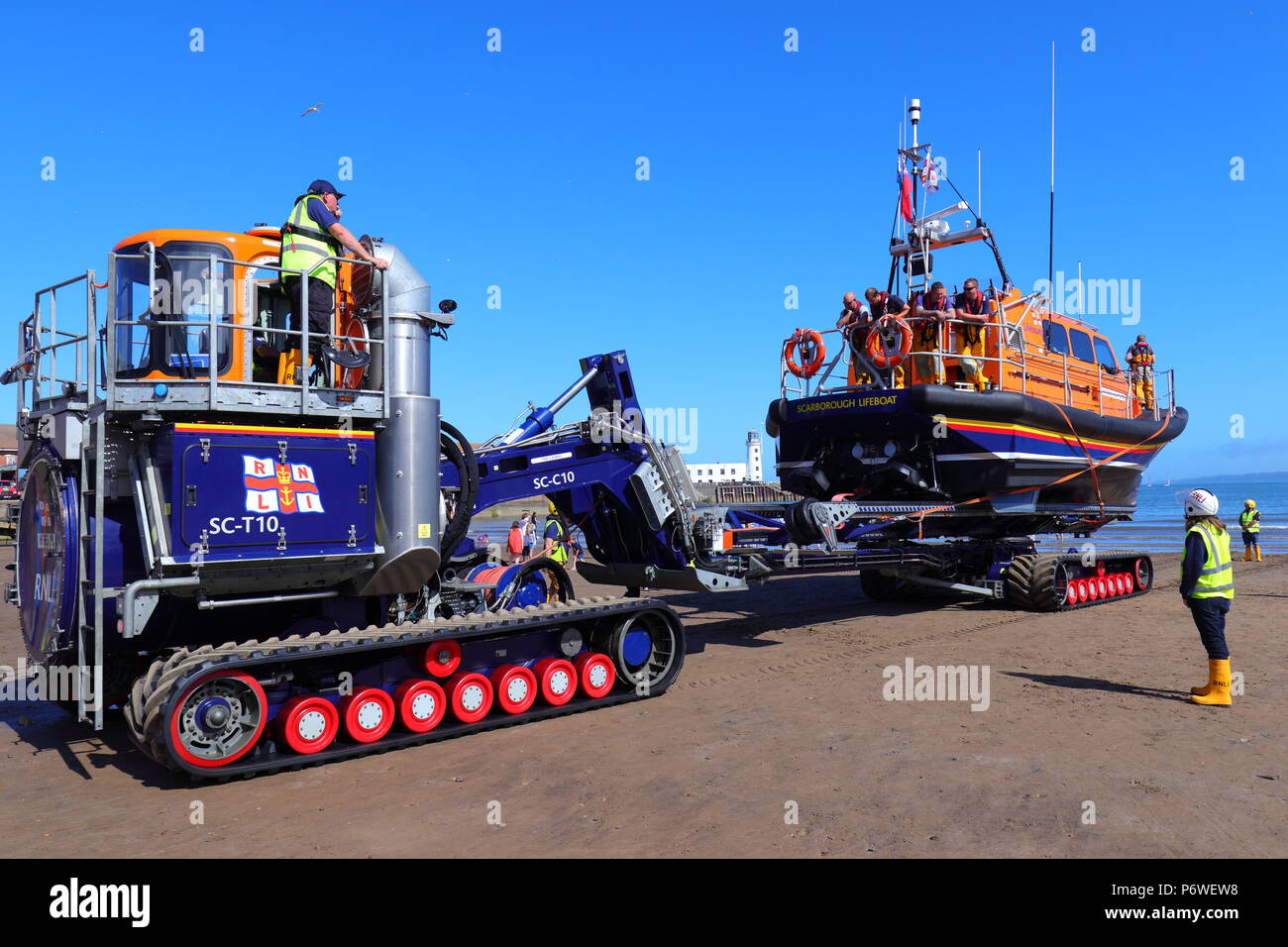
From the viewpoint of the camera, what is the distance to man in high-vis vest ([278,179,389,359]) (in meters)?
7.30

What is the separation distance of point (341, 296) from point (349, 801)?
3916mm

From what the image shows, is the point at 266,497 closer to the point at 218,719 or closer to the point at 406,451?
the point at 406,451

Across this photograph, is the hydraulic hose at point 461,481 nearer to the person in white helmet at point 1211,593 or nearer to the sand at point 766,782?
the sand at point 766,782

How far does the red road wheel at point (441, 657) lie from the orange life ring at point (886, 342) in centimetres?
770

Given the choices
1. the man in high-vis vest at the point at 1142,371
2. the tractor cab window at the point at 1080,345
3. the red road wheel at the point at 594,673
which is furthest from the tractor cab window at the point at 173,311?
→ the man in high-vis vest at the point at 1142,371

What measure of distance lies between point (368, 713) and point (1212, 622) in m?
7.17

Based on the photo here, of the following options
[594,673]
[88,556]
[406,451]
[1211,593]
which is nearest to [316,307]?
[406,451]

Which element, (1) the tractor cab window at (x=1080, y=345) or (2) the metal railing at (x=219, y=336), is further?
(1) the tractor cab window at (x=1080, y=345)

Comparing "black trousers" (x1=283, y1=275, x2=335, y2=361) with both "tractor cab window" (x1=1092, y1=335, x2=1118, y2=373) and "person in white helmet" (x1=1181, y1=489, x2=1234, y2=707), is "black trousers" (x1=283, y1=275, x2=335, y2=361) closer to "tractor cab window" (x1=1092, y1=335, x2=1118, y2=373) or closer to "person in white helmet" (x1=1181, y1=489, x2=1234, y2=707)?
"person in white helmet" (x1=1181, y1=489, x2=1234, y2=707)

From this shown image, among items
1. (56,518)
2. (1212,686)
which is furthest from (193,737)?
(1212,686)

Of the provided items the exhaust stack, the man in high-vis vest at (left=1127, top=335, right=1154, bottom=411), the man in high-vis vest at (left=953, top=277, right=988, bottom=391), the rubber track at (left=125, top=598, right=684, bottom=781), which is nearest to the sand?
the rubber track at (left=125, top=598, right=684, bottom=781)

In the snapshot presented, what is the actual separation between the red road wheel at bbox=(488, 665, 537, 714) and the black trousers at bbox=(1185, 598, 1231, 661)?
578 cm

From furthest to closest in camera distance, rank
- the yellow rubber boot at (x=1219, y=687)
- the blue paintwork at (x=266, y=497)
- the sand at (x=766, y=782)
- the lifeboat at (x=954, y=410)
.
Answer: the lifeboat at (x=954, y=410)
the yellow rubber boot at (x=1219, y=687)
the blue paintwork at (x=266, y=497)
the sand at (x=766, y=782)

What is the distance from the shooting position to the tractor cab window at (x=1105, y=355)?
15914mm
